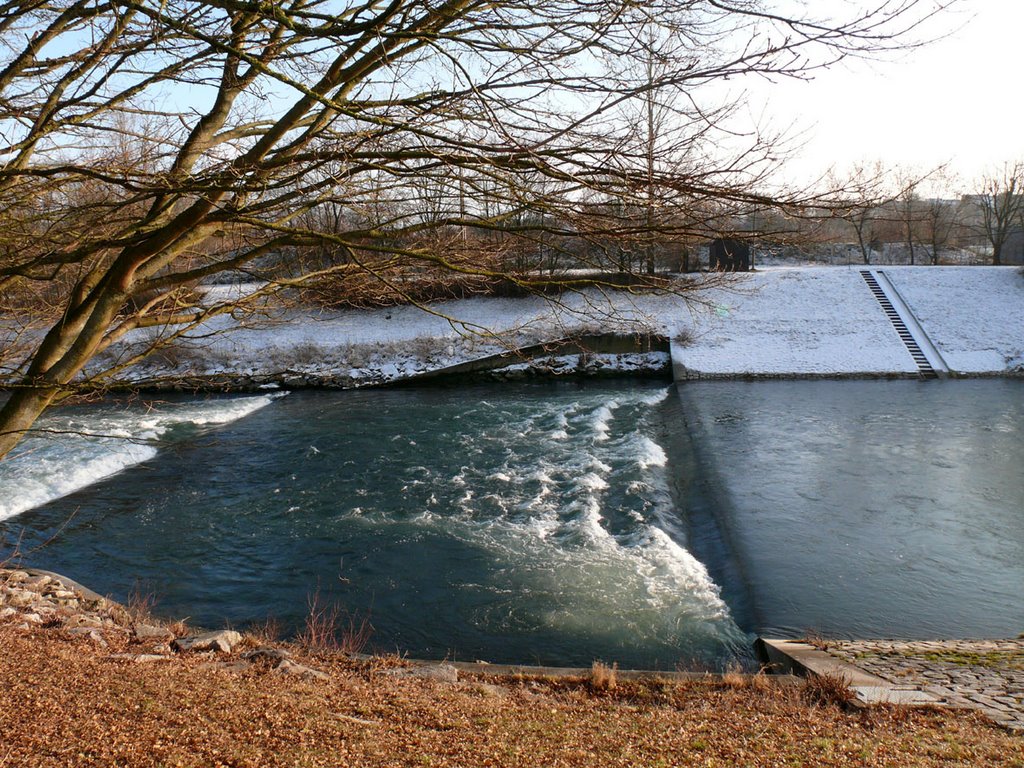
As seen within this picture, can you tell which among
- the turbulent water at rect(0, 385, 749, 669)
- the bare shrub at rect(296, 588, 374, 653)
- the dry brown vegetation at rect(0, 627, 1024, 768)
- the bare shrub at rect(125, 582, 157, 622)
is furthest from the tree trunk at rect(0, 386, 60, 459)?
the bare shrub at rect(125, 582, 157, 622)

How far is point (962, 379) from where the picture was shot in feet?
74.9

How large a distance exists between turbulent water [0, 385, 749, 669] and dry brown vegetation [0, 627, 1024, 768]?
149cm

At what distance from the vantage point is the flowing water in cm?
823

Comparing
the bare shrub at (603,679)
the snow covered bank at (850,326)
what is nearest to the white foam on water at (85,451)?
the bare shrub at (603,679)

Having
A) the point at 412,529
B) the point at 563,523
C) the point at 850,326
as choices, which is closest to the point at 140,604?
the point at 412,529

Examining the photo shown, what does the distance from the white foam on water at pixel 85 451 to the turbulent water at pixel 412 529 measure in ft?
0.23

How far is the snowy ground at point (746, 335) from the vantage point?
80.3ft

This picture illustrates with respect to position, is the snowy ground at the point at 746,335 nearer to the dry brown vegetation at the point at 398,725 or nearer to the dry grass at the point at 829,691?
the dry grass at the point at 829,691

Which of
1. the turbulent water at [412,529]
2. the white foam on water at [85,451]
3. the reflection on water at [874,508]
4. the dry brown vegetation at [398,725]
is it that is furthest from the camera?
the white foam on water at [85,451]

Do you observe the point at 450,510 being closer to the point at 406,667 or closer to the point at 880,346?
the point at 406,667

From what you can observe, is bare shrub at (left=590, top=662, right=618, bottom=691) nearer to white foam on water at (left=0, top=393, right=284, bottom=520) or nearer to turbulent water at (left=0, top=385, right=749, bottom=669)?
turbulent water at (left=0, top=385, right=749, bottom=669)

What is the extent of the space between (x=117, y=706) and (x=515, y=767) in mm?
2223

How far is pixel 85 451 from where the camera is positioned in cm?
1582

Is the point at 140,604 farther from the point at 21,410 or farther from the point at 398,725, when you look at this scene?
the point at 398,725
